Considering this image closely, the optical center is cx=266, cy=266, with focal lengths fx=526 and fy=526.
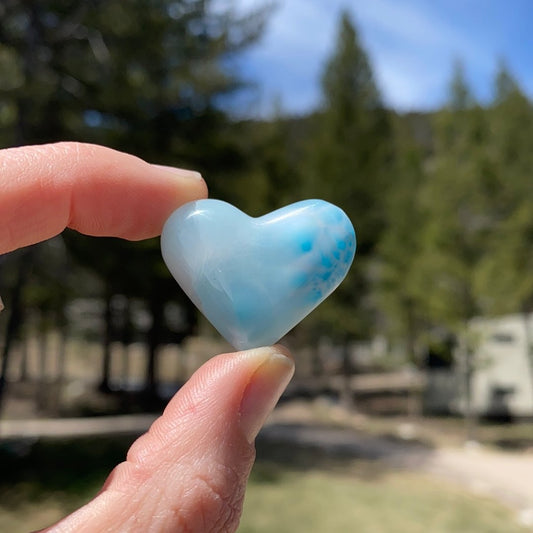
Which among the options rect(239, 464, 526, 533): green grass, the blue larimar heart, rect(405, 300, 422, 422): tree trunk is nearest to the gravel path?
rect(239, 464, 526, 533): green grass

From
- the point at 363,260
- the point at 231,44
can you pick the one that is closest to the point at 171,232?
the point at 231,44

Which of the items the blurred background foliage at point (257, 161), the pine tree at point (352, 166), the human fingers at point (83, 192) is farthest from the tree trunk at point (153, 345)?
the human fingers at point (83, 192)

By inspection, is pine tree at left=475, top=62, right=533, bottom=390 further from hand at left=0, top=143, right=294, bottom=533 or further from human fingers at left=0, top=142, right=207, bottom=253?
hand at left=0, top=143, right=294, bottom=533

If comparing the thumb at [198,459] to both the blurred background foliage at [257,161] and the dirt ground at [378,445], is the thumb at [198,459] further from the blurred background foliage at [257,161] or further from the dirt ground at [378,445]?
the dirt ground at [378,445]

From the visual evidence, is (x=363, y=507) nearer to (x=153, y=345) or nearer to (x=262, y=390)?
(x=262, y=390)

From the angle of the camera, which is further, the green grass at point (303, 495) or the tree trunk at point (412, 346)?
the tree trunk at point (412, 346)

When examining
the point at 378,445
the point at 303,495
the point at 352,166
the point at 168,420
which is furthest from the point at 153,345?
the point at 168,420

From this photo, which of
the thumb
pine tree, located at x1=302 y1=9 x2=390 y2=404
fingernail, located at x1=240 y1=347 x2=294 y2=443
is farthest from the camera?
pine tree, located at x1=302 y1=9 x2=390 y2=404
